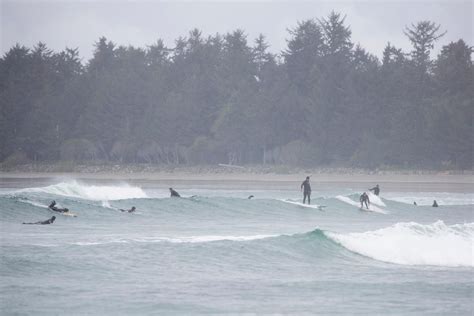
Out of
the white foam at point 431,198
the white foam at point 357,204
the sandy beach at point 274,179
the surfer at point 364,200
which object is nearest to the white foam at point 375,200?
the white foam at point 357,204

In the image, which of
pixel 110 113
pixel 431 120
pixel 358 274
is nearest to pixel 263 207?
pixel 358 274

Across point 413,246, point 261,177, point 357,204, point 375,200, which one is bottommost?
point 413,246

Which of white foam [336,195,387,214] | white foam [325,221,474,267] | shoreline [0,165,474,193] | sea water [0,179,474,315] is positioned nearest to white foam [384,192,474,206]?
shoreline [0,165,474,193]

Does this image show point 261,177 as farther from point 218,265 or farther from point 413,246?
point 218,265

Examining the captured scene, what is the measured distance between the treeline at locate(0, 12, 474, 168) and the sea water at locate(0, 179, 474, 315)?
38299 mm

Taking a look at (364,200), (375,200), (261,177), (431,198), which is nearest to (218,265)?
(364,200)

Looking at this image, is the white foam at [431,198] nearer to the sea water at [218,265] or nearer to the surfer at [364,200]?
the surfer at [364,200]

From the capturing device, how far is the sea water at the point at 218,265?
14.3m

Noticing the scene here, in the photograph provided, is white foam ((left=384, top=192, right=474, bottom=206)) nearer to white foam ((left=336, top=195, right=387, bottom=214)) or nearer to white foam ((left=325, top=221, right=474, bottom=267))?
white foam ((left=336, top=195, right=387, bottom=214))

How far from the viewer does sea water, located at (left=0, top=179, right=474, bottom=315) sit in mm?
14273

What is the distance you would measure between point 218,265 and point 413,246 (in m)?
5.36

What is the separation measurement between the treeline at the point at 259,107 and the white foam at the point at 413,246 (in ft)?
140

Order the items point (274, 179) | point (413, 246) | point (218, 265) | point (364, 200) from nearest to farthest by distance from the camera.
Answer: point (218, 265) → point (413, 246) → point (364, 200) → point (274, 179)

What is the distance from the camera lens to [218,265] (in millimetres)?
18031
